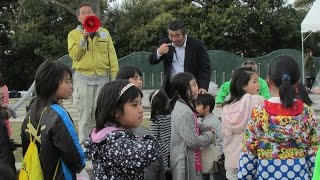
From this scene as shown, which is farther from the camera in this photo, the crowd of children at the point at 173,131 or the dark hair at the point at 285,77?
the dark hair at the point at 285,77

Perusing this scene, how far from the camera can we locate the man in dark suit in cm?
564

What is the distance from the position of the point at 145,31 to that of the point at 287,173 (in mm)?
25703

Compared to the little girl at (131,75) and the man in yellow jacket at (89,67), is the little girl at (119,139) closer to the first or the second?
the little girl at (131,75)

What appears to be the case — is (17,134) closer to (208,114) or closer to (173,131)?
(208,114)

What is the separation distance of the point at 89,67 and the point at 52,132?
2664mm

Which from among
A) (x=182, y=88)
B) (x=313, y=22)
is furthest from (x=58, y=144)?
(x=313, y=22)

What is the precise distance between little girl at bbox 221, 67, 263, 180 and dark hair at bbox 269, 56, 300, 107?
2.46 feet

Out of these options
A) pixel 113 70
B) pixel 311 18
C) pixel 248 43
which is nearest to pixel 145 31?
pixel 248 43

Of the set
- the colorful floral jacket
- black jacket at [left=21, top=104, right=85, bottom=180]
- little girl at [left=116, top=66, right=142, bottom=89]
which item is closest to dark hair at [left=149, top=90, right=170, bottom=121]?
little girl at [left=116, top=66, right=142, bottom=89]

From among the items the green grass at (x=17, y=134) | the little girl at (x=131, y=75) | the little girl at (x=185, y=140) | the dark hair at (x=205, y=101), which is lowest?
the green grass at (x=17, y=134)

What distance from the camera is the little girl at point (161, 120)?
4.46 metres

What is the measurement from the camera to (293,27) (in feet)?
102

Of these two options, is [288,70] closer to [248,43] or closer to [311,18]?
[311,18]

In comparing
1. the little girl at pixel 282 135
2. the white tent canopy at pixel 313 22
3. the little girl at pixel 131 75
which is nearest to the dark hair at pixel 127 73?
the little girl at pixel 131 75
